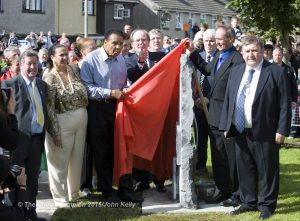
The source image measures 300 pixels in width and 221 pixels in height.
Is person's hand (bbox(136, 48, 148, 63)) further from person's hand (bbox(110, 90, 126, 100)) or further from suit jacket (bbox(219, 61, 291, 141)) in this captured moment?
suit jacket (bbox(219, 61, 291, 141))

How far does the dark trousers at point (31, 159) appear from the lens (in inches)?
251

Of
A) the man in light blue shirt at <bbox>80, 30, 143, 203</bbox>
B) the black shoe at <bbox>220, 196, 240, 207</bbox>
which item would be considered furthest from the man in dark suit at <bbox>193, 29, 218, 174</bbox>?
the man in light blue shirt at <bbox>80, 30, 143, 203</bbox>

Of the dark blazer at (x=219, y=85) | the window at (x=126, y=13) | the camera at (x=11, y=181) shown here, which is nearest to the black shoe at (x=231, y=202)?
the dark blazer at (x=219, y=85)

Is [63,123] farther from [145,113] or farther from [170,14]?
[170,14]

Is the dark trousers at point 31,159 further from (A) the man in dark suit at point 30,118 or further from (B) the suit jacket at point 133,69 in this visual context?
(B) the suit jacket at point 133,69

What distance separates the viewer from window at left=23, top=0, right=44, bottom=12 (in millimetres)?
37719

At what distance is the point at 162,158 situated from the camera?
8.10 meters

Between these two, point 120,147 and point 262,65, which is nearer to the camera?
point 262,65

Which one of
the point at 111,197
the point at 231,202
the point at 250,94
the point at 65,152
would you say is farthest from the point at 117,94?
the point at 231,202

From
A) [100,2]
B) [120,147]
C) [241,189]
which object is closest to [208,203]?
[241,189]

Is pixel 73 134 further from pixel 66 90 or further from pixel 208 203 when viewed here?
pixel 208 203

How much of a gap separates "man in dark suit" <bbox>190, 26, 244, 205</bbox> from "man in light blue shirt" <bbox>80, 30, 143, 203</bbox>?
1.03m

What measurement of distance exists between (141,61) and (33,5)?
32.0 meters

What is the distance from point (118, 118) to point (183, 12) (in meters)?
45.9
